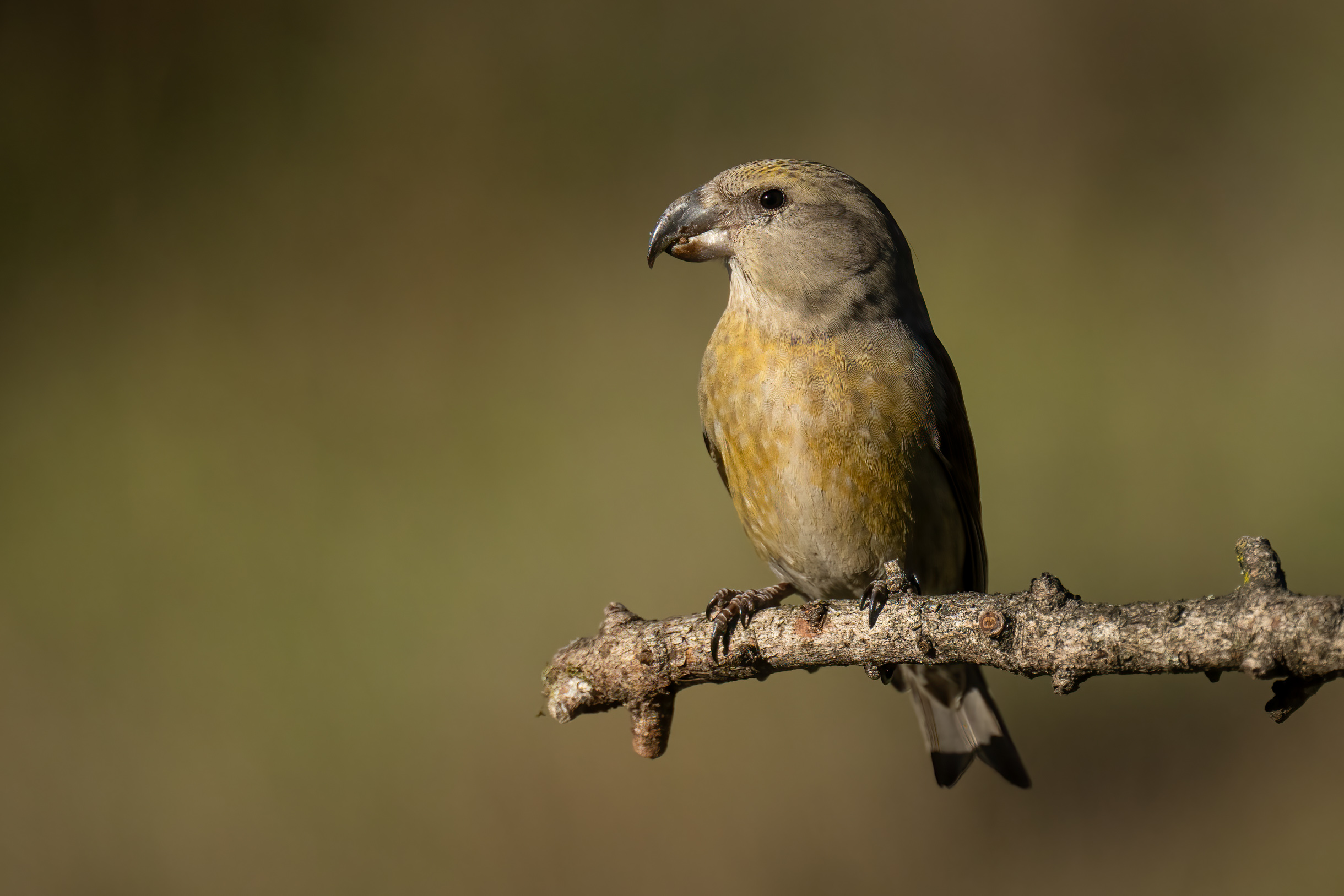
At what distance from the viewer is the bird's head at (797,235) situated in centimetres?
280

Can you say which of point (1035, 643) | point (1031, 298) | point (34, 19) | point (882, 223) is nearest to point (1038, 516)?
point (1031, 298)

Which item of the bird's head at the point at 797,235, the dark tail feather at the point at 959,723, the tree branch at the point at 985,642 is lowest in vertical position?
the dark tail feather at the point at 959,723

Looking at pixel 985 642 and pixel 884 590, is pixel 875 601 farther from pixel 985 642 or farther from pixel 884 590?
pixel 985 642

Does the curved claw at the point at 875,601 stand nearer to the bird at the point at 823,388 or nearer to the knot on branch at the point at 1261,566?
the bird at the point at 823,388

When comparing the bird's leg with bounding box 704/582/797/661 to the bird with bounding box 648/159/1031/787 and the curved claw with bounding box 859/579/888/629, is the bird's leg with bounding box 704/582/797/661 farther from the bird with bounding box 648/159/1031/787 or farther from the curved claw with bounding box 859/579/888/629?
the curved claw with bounding box 859/579/888/629

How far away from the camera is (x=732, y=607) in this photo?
8.19ft

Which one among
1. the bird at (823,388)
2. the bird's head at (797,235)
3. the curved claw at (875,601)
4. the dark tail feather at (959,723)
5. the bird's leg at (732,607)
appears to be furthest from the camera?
the dark tail feather at (959,723)

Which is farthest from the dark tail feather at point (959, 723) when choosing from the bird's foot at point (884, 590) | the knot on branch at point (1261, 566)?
the knot on branch at point (1261, 566)

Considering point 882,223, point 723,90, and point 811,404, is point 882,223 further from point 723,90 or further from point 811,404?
point 723,90

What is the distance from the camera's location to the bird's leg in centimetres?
231

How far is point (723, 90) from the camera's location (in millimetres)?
5582

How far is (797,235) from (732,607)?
1.13 meters

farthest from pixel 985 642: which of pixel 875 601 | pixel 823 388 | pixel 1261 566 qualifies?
pixel 823 388

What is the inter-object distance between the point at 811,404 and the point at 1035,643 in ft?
3.51
